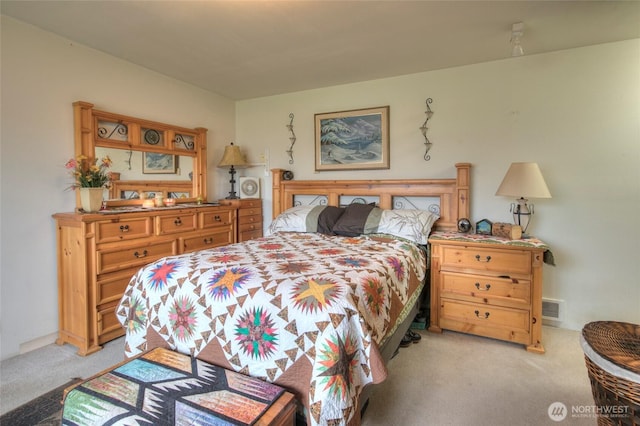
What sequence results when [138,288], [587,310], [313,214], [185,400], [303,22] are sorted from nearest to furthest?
1. [185,400]
2. [138,288]
3. [303,22]
4. [587,310]
5. [313,214]

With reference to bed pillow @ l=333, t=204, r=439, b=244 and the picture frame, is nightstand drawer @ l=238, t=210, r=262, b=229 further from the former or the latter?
the picture frame

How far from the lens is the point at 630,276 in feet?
8.57

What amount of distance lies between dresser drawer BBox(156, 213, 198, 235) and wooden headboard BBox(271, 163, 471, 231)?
40.7 inches

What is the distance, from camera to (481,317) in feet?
8.30

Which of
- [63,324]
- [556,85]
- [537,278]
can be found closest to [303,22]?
[556,85]

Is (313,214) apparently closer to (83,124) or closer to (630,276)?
(83,124)

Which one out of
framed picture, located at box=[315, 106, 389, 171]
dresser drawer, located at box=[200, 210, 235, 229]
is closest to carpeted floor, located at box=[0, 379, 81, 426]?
dresser drawer, located at box=[200, 210, 235, 229]

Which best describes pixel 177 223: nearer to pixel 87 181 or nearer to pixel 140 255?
pixel 140 255

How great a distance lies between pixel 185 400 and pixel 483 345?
2233mm

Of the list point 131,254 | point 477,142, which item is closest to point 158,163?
point 131,254

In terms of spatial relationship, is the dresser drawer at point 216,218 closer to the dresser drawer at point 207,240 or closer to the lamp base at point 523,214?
the dresser drawer at point 207,240

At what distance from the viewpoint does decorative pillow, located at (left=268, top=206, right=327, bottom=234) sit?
3.22 m

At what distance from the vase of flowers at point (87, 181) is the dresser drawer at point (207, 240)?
81 centimetres

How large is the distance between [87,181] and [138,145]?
2.35 feet
